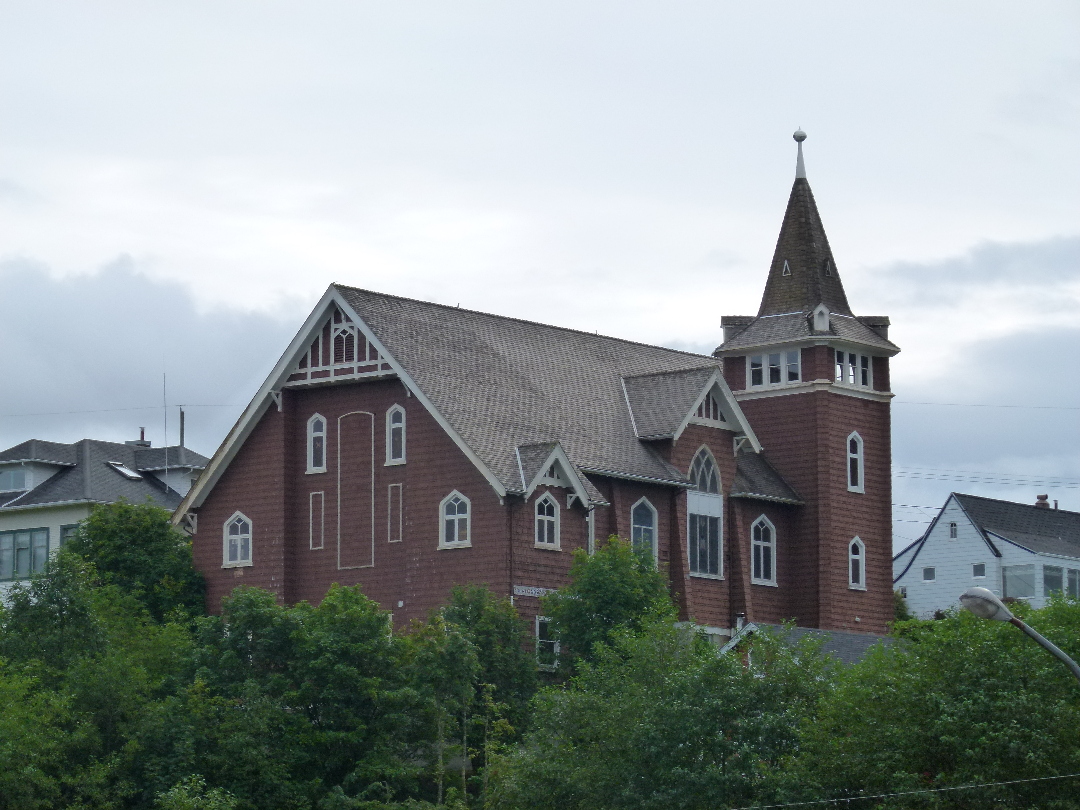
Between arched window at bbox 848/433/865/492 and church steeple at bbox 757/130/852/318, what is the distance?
180 inches

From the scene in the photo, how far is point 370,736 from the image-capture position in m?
53.7

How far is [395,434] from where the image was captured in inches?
2520

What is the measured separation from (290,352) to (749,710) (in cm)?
2379

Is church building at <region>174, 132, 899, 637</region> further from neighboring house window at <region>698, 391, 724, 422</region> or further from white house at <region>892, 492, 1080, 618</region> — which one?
white house at <region>892, 492, 1080, 618</region>

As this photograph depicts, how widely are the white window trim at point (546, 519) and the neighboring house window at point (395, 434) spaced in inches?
185

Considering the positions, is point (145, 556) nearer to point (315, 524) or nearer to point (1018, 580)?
point (315, 524)

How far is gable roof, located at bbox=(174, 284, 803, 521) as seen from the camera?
62.5 metres

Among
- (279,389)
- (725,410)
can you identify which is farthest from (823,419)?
(279,389)

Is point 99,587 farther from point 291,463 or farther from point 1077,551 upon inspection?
point 1077,551

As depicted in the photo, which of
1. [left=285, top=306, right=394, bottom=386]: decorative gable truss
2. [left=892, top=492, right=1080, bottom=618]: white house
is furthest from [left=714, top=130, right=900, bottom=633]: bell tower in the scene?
[left=892, top=492, right=1080, bottom=618]: white house

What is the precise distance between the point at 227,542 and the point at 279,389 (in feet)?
17.6

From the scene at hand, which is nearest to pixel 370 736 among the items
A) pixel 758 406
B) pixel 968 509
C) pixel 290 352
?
pixel 290 352

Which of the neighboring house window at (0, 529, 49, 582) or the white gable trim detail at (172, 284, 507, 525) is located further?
the neighboring house window at (0, 529, 49, 582)

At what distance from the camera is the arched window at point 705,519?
6719 cm
